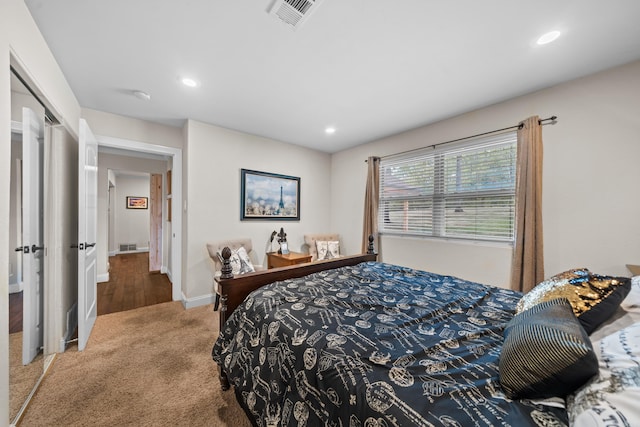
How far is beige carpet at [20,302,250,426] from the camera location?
1.50 meters

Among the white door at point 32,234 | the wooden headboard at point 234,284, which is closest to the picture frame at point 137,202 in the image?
the white door at point 32,234

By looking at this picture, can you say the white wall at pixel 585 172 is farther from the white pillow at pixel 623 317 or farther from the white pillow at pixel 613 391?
the white pillow at pixel 613 391

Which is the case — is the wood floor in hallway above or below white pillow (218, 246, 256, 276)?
below

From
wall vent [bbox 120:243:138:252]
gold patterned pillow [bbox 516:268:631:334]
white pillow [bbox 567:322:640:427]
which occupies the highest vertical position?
gold patterned pillow [bbox 516:268:631:334]

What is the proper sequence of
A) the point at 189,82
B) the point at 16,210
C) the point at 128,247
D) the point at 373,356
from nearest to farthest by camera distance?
the point at 373,356 → the point at 16,210 → the point at 189,82 → the point at 128,247

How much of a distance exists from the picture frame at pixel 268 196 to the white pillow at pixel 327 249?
2.08ft

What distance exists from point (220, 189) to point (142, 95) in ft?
4.51

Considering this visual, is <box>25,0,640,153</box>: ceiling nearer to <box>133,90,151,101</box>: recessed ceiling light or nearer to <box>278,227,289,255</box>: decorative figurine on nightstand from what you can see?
<box>133,90,151,101</box>: recessed ceiling light

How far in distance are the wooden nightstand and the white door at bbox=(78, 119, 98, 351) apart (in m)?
2.16

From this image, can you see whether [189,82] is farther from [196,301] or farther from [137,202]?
Answer: [137,202]

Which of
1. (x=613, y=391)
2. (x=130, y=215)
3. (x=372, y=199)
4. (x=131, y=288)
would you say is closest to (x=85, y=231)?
(x=131, y=288)

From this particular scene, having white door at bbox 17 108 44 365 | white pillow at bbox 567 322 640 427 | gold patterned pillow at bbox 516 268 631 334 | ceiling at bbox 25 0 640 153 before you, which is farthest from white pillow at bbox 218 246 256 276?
white pillow at bbox 567 322 640 427

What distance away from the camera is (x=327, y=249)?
4238 mm

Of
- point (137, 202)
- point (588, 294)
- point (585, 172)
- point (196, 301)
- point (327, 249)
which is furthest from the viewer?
point (137, 202)
